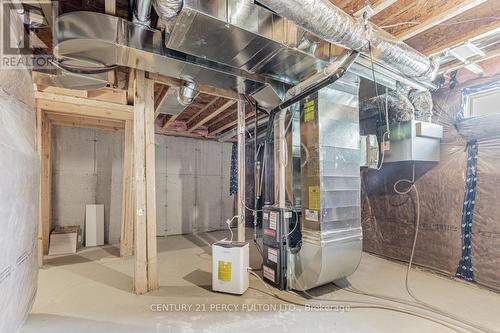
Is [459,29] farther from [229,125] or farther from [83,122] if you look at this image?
[83,122]

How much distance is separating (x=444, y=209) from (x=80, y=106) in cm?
488

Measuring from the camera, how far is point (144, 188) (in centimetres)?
260

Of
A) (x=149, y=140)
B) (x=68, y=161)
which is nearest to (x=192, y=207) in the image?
(x=68, y=161)

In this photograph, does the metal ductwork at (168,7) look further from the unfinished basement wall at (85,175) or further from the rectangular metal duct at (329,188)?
the unfinished basement wall at (85,175)

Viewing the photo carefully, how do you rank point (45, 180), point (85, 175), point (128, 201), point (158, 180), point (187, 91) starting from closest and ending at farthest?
point (187, 91) → point (45, 180) → point (128, 201) → point (85, 175) → point (158, 180)

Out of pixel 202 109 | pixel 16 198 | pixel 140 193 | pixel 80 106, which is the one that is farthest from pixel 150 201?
pixel 202 109

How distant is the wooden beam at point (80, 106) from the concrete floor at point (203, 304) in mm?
2066

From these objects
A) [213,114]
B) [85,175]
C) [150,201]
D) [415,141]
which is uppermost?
[213,114]

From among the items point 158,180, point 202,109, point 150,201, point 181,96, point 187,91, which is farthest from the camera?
point 158,180

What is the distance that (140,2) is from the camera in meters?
1.65

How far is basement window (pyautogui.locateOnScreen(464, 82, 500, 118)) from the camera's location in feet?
9.44

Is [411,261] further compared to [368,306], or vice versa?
[411,261]

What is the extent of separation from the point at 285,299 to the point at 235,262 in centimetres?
60

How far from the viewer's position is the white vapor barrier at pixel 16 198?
129 cm
